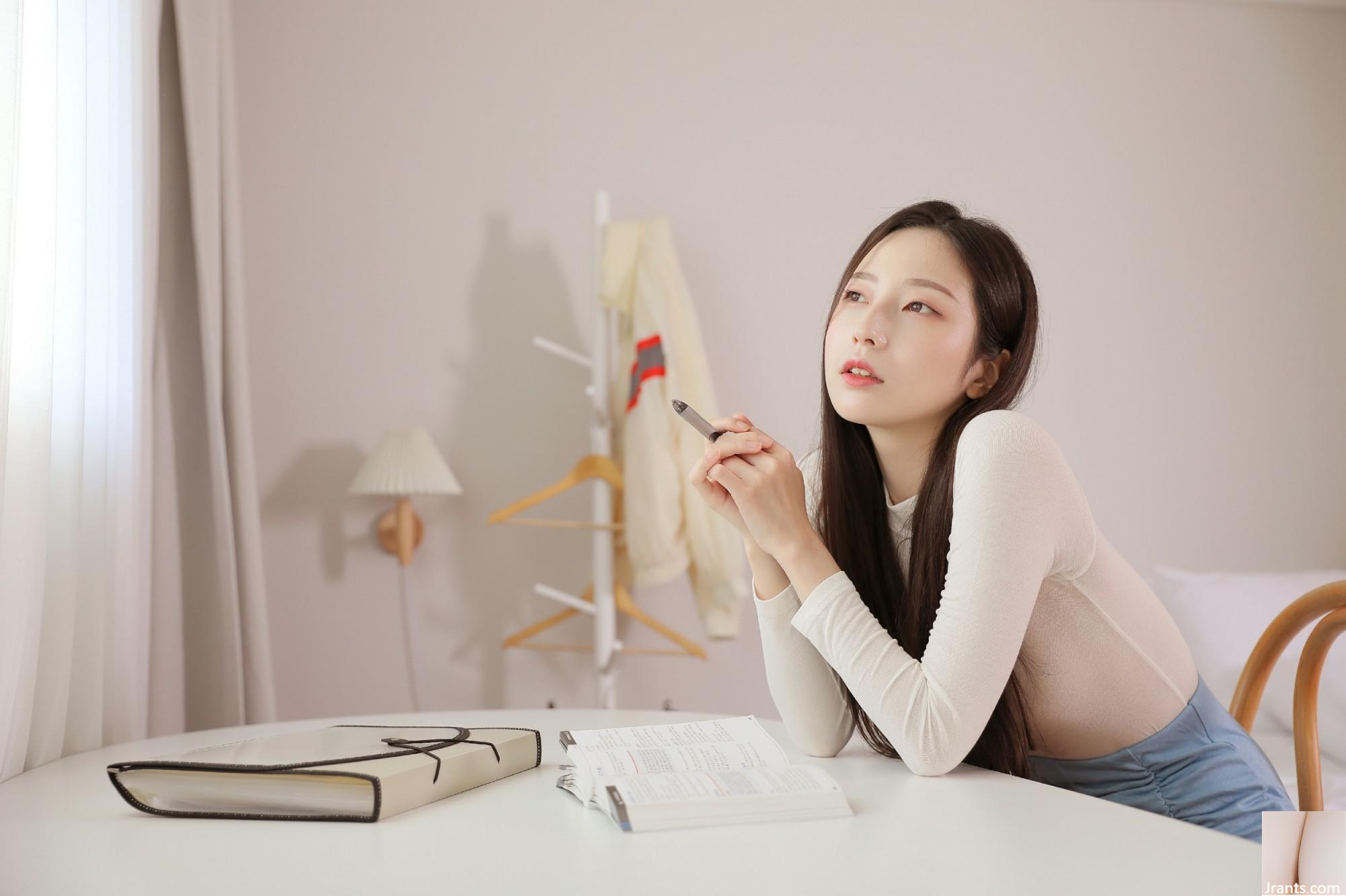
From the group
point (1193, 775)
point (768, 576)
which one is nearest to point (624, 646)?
point (768, 576)

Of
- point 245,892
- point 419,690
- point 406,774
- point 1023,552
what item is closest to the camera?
point 245,892

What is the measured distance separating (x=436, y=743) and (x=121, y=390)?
96 centimetres

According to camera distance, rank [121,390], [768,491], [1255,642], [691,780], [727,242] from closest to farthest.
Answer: [691,780], [768,491], [121,390], [1255,642], [727,242]

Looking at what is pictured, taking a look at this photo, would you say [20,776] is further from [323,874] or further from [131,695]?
[323,874]

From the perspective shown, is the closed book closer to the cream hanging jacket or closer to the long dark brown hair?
the long dark brown hair

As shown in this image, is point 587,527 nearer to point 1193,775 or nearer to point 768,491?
point 768,491

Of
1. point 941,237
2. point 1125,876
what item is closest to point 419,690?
point 941,237

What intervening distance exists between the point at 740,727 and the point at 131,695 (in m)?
0.93

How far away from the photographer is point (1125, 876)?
62cm

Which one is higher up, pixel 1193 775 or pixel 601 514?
pixel 601 514

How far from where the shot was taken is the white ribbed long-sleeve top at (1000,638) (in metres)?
0.89

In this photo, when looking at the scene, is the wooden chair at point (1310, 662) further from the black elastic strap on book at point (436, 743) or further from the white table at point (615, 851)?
the black elastic strap on book at point (436, 743)

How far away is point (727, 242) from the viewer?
2738 mm

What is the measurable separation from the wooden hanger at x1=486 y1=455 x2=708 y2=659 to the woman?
1197 mm
